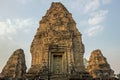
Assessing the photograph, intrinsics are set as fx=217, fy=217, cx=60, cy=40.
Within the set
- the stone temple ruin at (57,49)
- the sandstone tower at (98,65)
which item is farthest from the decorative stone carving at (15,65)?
the sandstone tower at (98,65)

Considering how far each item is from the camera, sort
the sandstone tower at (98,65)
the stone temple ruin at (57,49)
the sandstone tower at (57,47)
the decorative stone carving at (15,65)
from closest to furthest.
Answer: the stone temple ruin at (57,49)
the sandstone tower at (57,47)
the decorative stone carving at (15,65)
the sandstone tower at (98,65)

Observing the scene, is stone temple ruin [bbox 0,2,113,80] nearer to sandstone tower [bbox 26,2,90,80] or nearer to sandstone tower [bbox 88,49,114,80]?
sandstone tower [bbox 26,2,90,80]

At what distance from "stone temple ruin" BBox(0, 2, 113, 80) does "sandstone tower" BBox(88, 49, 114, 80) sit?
760 cm

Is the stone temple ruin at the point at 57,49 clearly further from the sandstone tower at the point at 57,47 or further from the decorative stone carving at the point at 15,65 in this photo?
the decorative stone carving at the point at 15,65

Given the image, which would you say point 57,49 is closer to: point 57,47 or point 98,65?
point 57,47

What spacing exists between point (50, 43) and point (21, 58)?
9180 millimetres

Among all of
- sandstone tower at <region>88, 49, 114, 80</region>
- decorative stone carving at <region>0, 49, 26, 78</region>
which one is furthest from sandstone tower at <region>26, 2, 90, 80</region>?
sandstone tower at <region>88, 49, 114, 80</region>

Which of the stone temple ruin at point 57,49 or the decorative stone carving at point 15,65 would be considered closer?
the stone temple ruin at point 57,49

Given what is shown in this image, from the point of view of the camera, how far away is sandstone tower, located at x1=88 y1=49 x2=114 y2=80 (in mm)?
26625

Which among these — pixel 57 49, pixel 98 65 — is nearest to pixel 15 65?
pixel 57 49

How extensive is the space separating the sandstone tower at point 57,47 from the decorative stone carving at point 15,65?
6.99 m

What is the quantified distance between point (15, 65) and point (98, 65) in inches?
416

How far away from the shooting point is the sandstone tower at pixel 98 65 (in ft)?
87.4

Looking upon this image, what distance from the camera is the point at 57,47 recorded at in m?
19.7
